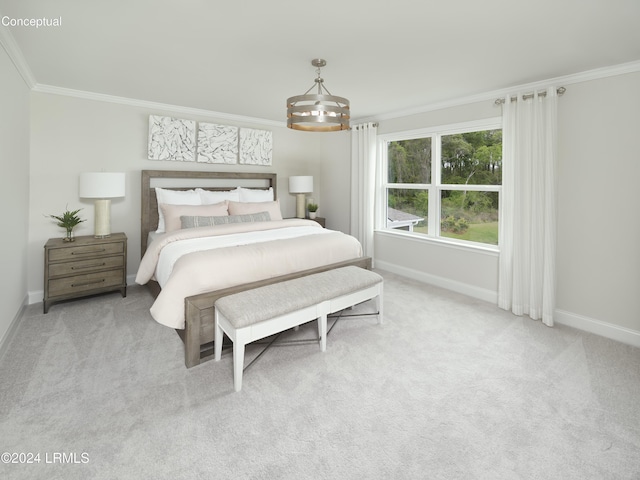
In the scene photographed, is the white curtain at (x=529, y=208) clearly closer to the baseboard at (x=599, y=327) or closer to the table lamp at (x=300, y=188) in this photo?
the baseboard at (x=599, y=327)

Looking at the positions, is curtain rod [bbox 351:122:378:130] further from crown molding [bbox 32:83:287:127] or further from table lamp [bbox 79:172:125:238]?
table lamp [bbox 79:172:125:238]

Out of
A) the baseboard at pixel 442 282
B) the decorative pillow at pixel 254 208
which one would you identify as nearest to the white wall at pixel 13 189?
the decorative pillow at pixel 254 208

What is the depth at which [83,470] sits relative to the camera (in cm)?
151

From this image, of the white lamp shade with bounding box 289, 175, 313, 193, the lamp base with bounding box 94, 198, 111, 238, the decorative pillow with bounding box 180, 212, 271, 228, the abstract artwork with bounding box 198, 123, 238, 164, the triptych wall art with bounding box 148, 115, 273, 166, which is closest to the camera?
the lamp base with bounding box 94, 198, 111, 238

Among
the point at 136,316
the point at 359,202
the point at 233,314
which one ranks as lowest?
the point at 136,316

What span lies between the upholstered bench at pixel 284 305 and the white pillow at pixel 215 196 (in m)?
2.14

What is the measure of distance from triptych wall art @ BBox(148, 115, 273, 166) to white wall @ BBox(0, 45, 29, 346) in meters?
1.26

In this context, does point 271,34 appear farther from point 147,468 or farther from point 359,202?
point 359,202

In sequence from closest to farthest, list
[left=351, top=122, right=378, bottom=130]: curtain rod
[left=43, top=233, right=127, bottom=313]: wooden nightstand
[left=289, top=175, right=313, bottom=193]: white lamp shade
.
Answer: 1. [left=43, top=233, right=127, bottom=313]: wooden nightstand
2. [left=351, top=122, right=378, bottom=130]: curtain rod
3. [left=289, top=175, right=313, bottom=193]: white lamp shade

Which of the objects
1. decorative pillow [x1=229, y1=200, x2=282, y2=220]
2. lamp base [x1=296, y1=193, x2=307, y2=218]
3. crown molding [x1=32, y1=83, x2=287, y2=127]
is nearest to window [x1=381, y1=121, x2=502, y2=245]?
lamp base [x1=296, y1=193, x2=307, y2=218]

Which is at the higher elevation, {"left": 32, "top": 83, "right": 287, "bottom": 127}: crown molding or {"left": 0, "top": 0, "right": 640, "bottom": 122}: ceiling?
{"left": 32, "top": 83, "right": 287, "bottom": 127}: crown molding

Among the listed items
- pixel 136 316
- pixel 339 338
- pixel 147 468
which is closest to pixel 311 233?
pixel 339 338

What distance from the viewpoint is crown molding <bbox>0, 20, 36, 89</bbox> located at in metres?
2.30

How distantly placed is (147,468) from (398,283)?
347 centimetres
